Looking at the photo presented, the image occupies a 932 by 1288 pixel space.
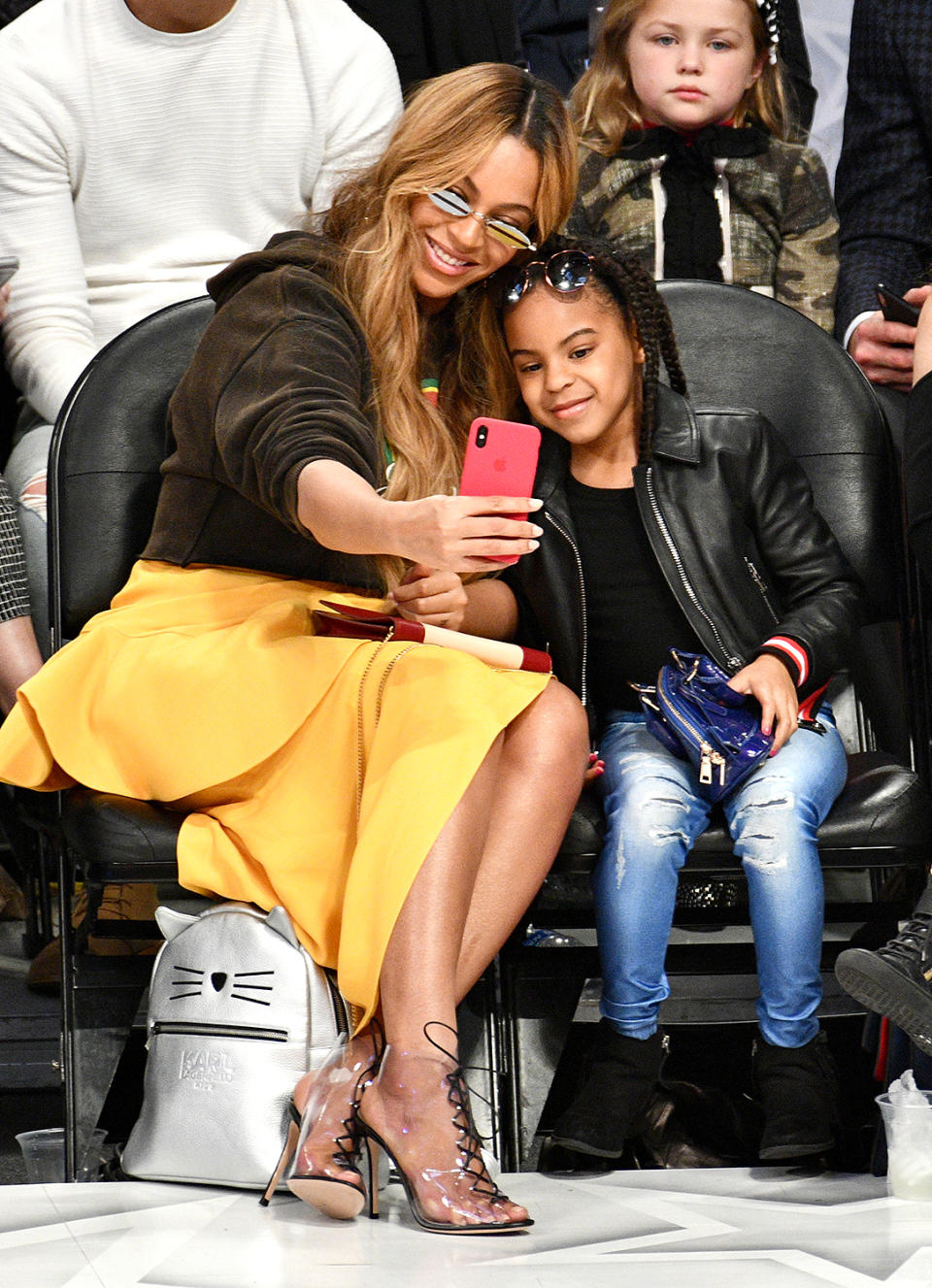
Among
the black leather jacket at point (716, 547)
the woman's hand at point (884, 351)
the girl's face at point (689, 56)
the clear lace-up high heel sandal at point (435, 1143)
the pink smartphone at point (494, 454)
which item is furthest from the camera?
the girl's face at point (689, 56)

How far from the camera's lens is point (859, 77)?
3.13m

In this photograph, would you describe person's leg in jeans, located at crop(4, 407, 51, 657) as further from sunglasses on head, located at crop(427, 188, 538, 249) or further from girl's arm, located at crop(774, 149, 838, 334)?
girl's arm, located at crop(774, 149, 838, 334)

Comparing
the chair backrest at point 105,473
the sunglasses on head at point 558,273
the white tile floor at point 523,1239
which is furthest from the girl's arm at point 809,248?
the white tile floor at point 523,1239


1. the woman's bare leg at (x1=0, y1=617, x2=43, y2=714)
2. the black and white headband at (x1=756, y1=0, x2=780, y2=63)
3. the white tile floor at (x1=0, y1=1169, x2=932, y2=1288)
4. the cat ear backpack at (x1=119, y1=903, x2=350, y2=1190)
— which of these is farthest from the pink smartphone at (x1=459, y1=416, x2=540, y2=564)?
the black and white headband at (x1=756, y1=0, x2=780, y2=63)

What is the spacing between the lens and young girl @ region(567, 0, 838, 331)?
3.01 meters

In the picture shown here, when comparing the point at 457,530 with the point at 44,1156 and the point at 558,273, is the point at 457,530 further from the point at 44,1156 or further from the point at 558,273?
the point at 44,1156

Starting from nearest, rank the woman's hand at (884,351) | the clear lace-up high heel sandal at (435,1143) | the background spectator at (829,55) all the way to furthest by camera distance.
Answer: the clear lace-up high heel sandal at (435,1143)
the woman's hand at (884,351)
the background spectator at (829,55)

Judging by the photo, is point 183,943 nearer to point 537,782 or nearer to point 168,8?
point 537,782

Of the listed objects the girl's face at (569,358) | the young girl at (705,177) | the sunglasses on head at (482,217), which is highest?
the young girl at (705,177)

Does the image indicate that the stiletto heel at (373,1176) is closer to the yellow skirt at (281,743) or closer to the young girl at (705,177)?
the yellow skirt at (281,743)

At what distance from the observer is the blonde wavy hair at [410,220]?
2.25 metres

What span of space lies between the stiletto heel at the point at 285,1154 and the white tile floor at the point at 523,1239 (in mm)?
21

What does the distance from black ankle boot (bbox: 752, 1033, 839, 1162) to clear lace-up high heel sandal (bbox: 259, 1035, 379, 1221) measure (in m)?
0.48

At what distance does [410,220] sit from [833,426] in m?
0.71
